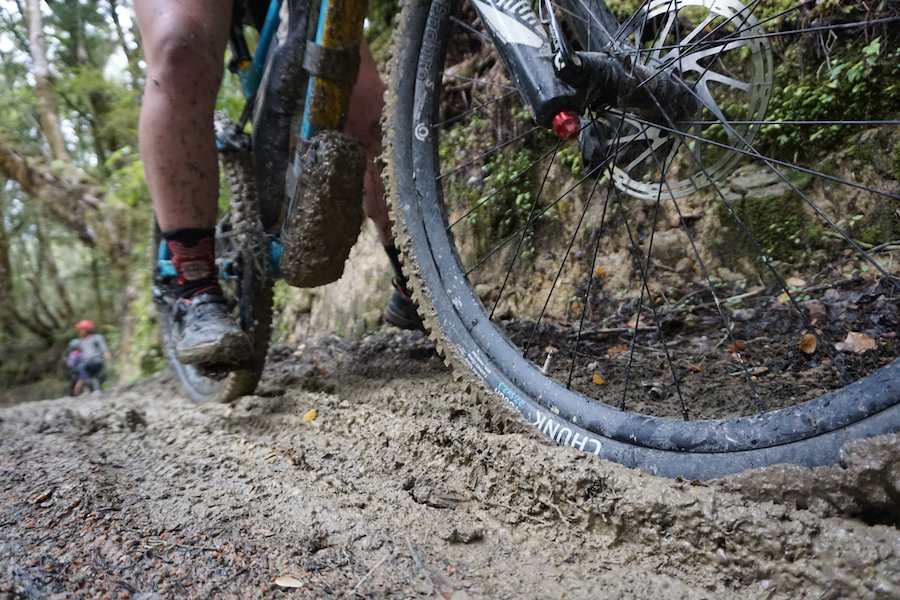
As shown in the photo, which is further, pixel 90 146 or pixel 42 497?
pixel 90 146

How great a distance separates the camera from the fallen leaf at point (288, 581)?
813 mm

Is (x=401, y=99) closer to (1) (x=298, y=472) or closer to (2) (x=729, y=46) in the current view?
(2) (x=729, y=46)

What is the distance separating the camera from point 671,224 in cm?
234

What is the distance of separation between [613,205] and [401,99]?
131 cm

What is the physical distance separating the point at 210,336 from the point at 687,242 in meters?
1.79

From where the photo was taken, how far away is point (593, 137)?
1.37 metres

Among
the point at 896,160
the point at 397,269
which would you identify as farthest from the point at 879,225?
the point at 397,269

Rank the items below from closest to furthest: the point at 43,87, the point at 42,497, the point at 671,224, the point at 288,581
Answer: the point at 288,581 < the point at 42,497 < the point at 671,224 < the point at 43,87

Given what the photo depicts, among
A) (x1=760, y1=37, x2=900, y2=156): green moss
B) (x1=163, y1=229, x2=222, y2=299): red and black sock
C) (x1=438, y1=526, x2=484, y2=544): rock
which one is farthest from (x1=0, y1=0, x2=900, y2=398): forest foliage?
(x1=438, y1=526, x2=484, y2=544): rock

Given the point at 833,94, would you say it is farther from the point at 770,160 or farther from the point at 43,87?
the point at 43,87

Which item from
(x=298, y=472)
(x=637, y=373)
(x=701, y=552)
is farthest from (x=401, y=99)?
(x=701, y=552)

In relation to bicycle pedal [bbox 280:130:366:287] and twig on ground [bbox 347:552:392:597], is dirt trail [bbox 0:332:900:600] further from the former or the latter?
bicycle pedal [bbox 280:130:366:287]

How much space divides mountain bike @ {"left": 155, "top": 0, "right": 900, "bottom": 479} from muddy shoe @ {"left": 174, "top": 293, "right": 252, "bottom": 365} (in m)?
0.35

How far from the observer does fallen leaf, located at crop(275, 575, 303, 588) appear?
813 mm
